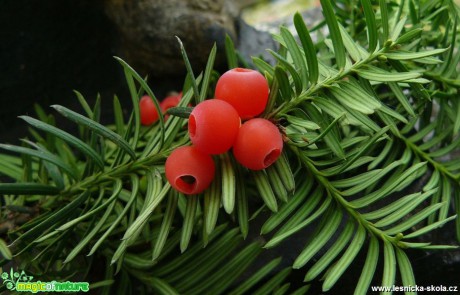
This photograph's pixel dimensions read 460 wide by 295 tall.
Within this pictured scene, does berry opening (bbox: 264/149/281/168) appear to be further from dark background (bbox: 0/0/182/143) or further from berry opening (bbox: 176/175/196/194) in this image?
dark background (bbox: 0/0/182/143)

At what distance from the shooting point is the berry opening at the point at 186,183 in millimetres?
668

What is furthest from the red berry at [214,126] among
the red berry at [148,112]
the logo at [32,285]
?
the red berry at [148,112]

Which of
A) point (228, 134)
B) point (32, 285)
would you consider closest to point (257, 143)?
point (228, 134)

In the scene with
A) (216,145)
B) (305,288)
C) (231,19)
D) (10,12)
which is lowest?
(305,288)

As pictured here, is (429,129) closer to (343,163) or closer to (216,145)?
(343,163)

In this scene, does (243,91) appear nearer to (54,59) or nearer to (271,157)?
(271,157)

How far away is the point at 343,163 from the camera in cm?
72

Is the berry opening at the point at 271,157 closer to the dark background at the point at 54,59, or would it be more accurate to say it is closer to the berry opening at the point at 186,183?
the berry opening at the point at 186,183

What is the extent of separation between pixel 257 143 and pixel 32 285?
Result: 42cm

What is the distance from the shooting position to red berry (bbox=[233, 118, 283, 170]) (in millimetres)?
635

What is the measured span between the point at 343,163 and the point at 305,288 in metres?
0.20

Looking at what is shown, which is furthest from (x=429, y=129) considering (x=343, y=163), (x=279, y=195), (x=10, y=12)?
(x=10, y=12)

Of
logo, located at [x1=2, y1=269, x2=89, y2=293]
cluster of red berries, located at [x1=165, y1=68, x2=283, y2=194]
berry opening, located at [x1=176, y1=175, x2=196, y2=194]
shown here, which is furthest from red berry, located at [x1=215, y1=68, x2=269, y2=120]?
logo, located at [x1=2, y1=269, x2=89, y2=293]

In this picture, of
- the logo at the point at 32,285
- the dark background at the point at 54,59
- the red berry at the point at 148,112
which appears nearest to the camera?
the logo at the point at 32,285
